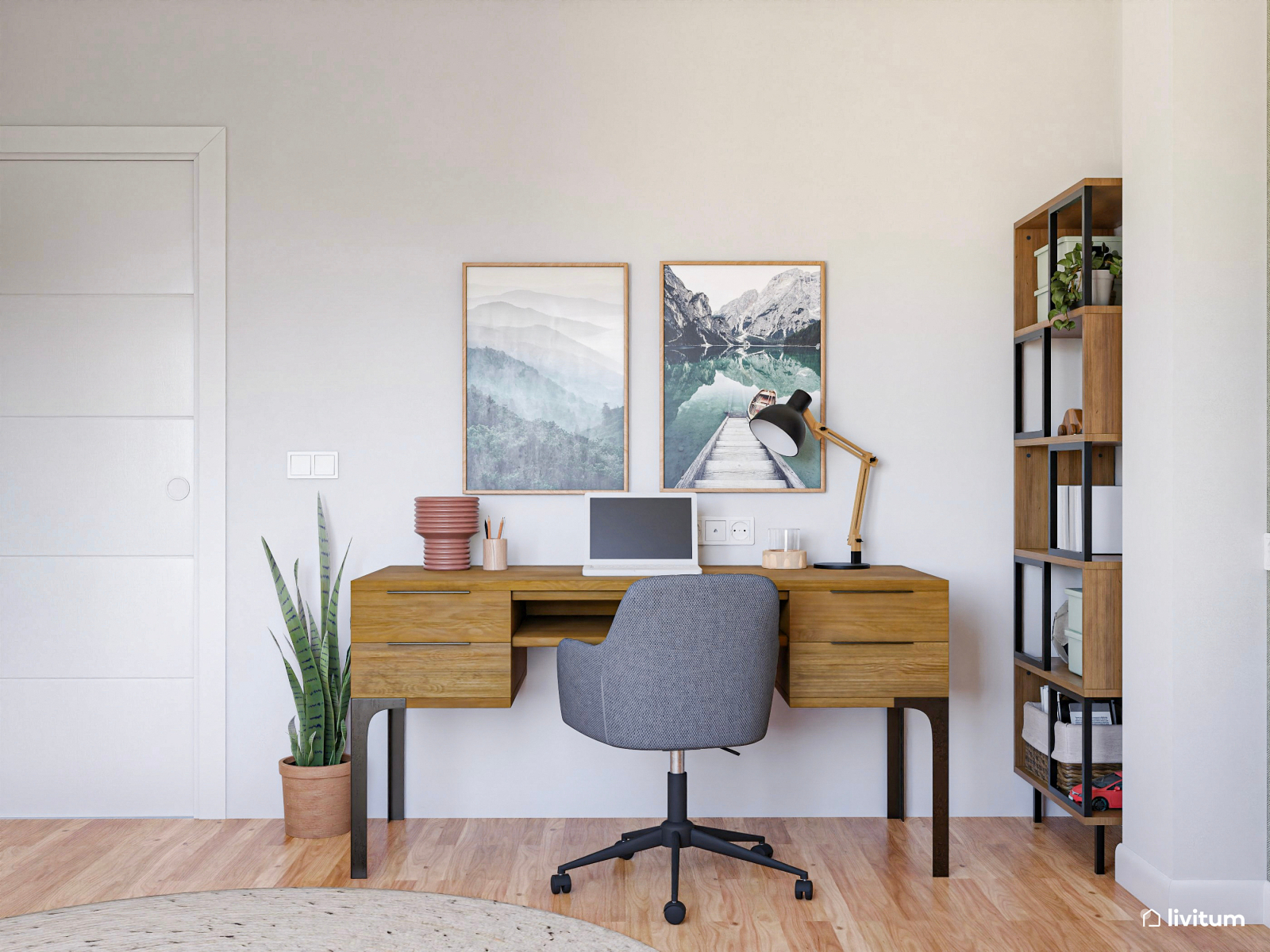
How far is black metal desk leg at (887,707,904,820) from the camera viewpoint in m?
2.86

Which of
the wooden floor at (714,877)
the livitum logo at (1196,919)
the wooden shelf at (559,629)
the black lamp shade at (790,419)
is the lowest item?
the wooden floor at (714,877)

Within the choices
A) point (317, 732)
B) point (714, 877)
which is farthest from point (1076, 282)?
point (317, 732)

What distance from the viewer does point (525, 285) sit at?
293 centimetres

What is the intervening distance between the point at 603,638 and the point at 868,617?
0.75m

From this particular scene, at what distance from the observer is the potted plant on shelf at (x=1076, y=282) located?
2.55 m

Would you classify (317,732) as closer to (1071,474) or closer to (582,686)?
(582,686)

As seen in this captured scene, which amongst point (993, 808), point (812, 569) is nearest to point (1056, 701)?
point (993, 808)

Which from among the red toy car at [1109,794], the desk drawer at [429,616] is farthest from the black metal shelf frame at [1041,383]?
the desk drawer at [429,616]

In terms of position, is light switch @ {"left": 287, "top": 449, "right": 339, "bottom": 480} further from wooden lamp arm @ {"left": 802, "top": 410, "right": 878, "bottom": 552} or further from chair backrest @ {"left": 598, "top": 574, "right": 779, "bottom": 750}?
wooden lamp arm @ {"left": 802, "top": 410, "right": 878, "bottom": 552}

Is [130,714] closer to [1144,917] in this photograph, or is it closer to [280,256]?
[280,256]

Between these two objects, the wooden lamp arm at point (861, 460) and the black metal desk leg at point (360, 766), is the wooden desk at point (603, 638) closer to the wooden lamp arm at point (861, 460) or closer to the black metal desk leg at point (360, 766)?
the black metal desk leg at point (360, 766)

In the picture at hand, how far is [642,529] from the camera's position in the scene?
2.74m

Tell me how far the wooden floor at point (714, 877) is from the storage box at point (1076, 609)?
0.69 m

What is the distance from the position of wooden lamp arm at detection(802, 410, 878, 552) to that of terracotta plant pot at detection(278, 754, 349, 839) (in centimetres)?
177
